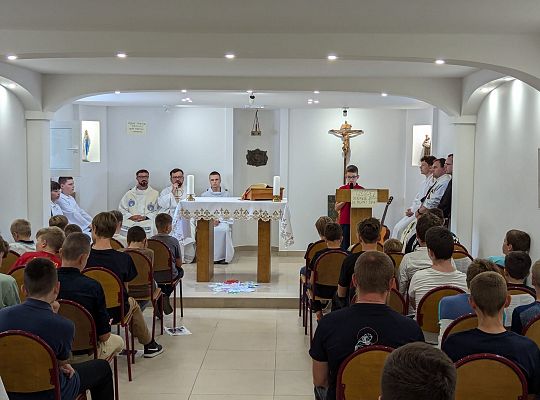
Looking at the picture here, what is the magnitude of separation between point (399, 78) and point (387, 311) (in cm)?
564

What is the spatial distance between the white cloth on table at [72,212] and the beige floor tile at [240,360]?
492 centimetres

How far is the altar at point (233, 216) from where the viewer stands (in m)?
8.17

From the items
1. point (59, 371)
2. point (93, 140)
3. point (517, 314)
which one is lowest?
point (59, 371)

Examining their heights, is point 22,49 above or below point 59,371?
above

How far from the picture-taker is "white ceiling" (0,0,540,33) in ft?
14.0

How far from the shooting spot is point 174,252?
20.9ft

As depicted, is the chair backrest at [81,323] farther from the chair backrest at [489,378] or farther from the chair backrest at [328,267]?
the chair backrest at [328,267]

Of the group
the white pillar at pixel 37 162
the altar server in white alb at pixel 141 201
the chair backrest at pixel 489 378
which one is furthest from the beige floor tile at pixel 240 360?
the altar server in white alb at pixel 141 201

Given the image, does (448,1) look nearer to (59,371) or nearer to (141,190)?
(59,371)

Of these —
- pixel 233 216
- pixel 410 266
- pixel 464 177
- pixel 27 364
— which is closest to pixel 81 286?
pixel 27 364

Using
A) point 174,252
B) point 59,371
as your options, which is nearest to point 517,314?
point 59,371

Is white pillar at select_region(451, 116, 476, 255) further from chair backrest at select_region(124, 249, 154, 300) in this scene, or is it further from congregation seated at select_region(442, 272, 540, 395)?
congregation seated at select_region(442, 272, 540, 395)

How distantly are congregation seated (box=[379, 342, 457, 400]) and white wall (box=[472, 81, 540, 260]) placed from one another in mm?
4797

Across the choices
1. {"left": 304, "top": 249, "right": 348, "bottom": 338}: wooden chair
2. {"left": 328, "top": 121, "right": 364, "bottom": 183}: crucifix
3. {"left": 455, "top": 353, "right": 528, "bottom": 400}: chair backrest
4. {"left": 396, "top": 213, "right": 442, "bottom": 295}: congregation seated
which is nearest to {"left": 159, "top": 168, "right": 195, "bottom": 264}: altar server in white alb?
{"left": 328, "top": 121, "right": 364, "bottom": 183}: crucifix
